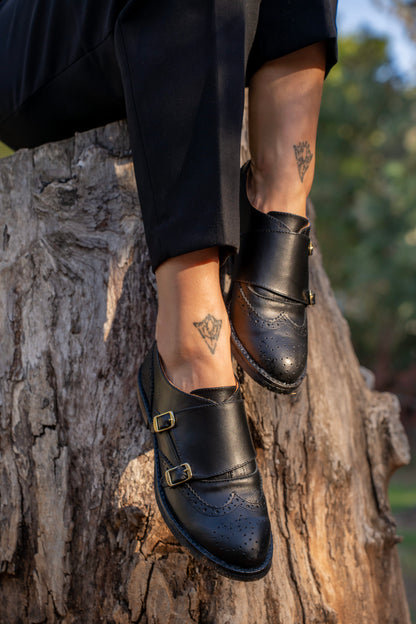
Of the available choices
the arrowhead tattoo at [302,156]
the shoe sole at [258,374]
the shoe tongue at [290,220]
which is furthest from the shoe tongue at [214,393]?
the arrowhead tattoo at [302,156]

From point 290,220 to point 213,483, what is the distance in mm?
652

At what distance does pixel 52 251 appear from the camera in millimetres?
1460

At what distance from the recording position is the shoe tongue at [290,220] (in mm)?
1263

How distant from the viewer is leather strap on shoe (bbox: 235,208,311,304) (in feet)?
4.07

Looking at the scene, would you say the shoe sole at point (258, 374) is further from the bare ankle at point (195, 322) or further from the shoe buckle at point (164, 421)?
the shoe buckle at point (164, 421)

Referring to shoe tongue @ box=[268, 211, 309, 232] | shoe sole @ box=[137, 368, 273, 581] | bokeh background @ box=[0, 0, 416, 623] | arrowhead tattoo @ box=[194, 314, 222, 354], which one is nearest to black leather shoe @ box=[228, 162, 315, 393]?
shoe tongue @ box=[268, 211, 309, 232]

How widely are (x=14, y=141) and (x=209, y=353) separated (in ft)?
3.30

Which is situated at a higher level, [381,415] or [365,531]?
[381,415]

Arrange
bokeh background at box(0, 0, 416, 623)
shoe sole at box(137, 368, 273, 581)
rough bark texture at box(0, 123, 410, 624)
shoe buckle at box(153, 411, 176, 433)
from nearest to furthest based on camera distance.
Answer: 1. shoe sole at box(137, 368, 273, 581)
2. shoe buckle at box(153, 411, 176, 433)
3. rough bark texture at box(0, 123, 410, 624)
4. bokeh background at box(0, 0, 416, 623)

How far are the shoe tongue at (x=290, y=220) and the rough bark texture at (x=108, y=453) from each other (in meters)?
0.41

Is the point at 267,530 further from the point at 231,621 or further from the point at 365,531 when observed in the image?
the point at 365,531

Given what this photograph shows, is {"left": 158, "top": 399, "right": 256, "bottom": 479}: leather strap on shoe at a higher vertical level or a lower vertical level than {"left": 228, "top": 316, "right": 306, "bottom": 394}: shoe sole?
lower

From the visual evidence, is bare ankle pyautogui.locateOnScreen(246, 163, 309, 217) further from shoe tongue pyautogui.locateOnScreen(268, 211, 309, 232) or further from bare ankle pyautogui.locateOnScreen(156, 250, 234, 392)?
bare ankle pyautogui.locateOnScreen(156, 250, 234, 392)

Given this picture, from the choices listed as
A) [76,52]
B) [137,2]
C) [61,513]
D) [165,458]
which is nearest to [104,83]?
[76,52]
